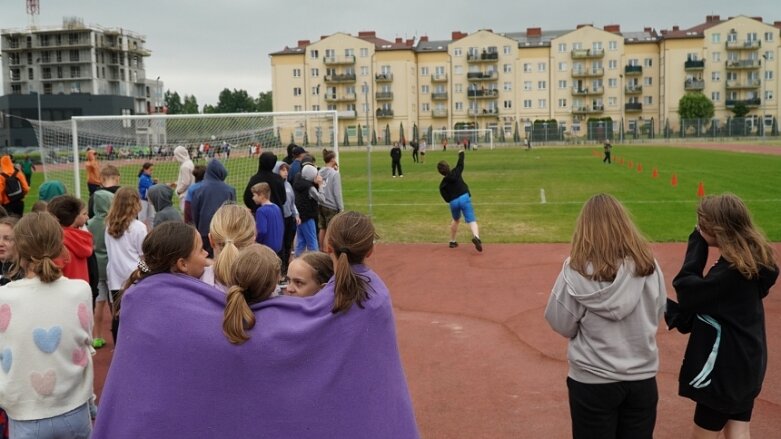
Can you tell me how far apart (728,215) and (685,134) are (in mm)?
89543

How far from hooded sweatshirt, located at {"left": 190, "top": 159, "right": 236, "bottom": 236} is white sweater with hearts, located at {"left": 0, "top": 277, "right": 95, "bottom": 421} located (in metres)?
5.26

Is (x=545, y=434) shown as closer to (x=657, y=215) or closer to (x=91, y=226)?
(x=91, y=226)

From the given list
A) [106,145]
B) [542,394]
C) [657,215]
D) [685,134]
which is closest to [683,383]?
[542,394]

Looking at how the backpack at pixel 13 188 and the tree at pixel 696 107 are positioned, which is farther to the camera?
the tree at pixel 696 107

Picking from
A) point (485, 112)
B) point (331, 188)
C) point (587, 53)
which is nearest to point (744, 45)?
point (587, 53)

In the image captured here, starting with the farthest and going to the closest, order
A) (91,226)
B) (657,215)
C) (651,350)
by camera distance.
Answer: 1. (657,215)
2. (91,226)
3. (651,350)

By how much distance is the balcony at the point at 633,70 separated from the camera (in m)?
105

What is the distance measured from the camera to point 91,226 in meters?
8.10

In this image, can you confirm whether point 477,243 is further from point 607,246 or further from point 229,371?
point 229,371

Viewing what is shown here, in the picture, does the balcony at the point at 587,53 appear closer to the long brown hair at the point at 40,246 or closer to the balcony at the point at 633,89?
the balcony at the point at 633,89

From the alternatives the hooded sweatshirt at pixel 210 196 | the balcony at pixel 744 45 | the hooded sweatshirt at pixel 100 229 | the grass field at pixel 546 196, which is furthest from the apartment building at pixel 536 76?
the hooded sweatshirt at pixel 100 229

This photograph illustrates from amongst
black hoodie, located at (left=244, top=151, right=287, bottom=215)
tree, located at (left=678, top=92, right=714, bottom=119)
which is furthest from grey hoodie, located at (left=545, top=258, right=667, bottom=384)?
tree, located at (left=678, top=92, right=714, bottom=119)

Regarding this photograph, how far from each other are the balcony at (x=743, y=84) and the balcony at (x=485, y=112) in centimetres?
3233

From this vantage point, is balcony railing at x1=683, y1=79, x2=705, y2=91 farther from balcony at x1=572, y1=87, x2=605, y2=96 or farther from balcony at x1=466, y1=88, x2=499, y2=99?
balcony at x1=466, y1=88, x2=499, y2=99
